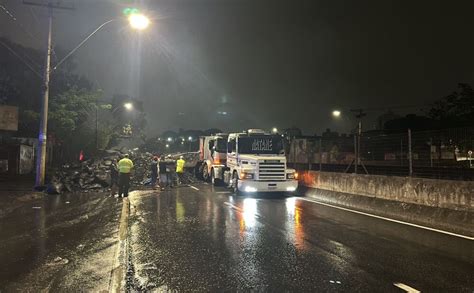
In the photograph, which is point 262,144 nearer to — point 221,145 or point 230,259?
point 221,145

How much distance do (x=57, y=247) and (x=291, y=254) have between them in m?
4.57

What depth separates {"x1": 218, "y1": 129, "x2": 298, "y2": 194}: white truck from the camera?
17.2m

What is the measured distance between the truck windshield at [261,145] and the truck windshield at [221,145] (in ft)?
9.27

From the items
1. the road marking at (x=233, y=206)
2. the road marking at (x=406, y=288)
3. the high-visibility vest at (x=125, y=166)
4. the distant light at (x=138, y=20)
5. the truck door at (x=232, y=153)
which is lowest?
the road marking at (x=406, y=288)

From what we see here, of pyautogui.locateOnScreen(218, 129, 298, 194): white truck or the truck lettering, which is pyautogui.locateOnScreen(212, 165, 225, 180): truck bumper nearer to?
pyautogui.locateOnScreen(218, 129, 298, 194): white truck

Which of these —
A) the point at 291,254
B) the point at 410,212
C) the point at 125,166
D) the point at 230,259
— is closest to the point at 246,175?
the point at 125,166

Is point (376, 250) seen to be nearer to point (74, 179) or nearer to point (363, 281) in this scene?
point (363, 281)

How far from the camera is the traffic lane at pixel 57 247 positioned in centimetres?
574

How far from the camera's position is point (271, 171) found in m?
17.3

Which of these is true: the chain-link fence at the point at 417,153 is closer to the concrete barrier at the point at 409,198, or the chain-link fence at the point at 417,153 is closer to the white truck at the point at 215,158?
the concrete barrier at the point at 409,198

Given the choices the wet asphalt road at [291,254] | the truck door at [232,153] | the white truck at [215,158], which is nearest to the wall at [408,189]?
the wet asphalt road at [291,254]

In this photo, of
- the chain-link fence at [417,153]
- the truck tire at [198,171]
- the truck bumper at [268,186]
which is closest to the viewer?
the chain-link fence at [417,153]

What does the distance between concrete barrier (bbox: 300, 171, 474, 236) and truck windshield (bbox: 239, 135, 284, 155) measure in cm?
299

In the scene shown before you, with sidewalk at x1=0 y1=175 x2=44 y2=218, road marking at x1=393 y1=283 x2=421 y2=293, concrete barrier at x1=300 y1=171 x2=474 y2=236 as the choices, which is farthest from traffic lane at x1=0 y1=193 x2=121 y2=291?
concrete barrier at x1=300 y1=171 x2=474 y2=236
